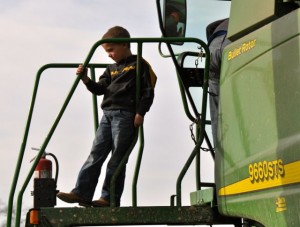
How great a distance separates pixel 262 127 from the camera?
16.4 ft

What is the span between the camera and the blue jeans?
6344 mm

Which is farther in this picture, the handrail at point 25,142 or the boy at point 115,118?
the boy at point 115,118

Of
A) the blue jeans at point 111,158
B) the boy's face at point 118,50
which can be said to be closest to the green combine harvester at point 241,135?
the blue jeans at point 111,158

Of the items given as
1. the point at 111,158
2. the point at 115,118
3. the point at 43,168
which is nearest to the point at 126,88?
the point at 115,118

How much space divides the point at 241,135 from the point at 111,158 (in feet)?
4.74

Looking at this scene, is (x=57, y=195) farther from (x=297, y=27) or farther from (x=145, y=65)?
(x=297, y=27)

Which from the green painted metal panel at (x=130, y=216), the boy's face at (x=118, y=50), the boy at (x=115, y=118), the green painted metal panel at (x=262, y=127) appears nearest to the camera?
the green painted metal panel at (x=262, y=127)

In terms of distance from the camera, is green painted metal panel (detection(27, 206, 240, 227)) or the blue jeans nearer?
green painted metal panel (detection(27, 206, 240, 227))

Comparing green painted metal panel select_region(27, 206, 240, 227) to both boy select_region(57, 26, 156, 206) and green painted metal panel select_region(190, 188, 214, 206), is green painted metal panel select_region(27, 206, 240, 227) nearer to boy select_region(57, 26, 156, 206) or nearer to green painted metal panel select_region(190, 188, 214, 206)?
green painted metal panel select_region(190, 188, 214, 206)

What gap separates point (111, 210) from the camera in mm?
5918

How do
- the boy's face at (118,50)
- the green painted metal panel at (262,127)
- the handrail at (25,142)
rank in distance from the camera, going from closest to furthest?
the green painted metal panel at (262,127) → the handrail at (25,142) → the boy's face at (118,50)

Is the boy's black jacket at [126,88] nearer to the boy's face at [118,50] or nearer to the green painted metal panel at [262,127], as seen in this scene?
the boy's face at [118,50]

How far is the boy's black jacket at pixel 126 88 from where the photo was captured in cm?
635

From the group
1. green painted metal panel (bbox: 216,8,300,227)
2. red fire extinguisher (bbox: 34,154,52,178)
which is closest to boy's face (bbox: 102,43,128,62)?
red fire extinguisher (bbox: 34,154,52,178)
